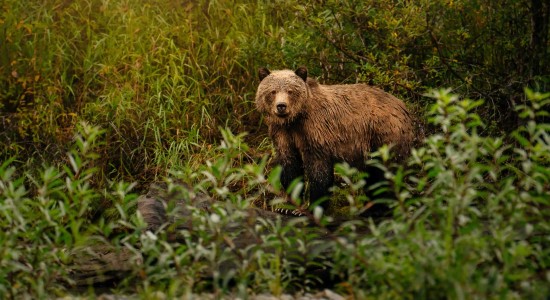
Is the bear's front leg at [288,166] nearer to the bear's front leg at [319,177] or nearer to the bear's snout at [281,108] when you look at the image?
the bear's front leg at [319,177]

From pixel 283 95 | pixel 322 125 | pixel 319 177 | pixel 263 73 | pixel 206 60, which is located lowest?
pixel 319 177

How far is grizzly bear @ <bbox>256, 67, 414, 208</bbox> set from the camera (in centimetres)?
703

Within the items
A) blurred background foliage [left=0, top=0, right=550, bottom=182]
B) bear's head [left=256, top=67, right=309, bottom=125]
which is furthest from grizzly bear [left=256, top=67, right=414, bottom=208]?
blurred background foliage [left=0, top=0, right=550, bottom=182]

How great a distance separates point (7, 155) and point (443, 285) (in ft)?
19.2

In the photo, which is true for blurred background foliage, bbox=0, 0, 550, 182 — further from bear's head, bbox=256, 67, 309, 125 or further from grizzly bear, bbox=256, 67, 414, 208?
bear's head, bbox=256, 67, 309, 125

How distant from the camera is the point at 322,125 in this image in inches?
282

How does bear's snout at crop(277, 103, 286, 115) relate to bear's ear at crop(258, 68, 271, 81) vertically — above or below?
below

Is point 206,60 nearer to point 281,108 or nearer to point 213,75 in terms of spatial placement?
point 213,75

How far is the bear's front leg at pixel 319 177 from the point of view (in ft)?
23.2

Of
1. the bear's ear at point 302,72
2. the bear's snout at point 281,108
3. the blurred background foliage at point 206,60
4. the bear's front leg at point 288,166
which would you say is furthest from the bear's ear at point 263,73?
the blurred background foliage at point 206,60

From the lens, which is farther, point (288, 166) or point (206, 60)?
point (206, 60)

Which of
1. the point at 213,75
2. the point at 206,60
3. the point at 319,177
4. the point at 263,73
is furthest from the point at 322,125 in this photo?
the point at 206,60

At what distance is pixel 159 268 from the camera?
4.96 m

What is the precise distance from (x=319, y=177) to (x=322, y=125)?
44cm
